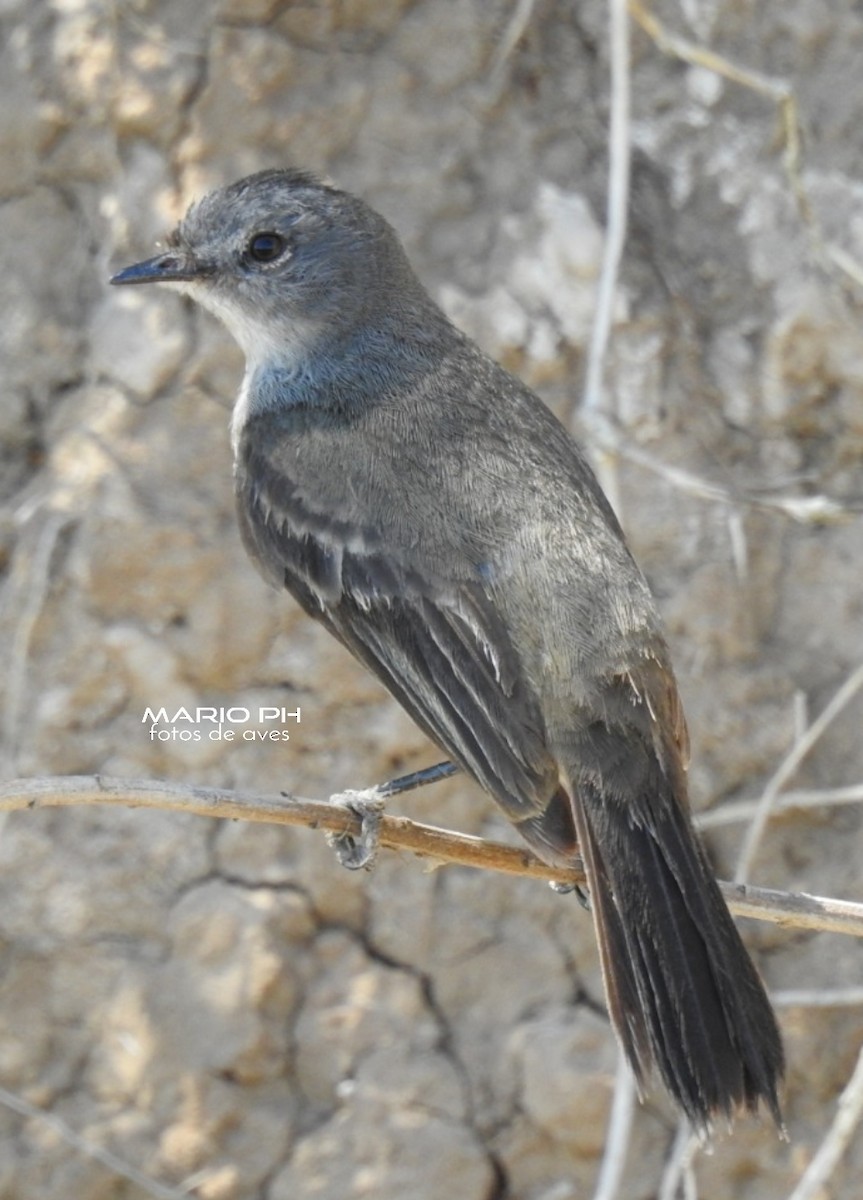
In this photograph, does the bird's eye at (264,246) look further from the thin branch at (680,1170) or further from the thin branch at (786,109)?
the thin branch at (680,1170)

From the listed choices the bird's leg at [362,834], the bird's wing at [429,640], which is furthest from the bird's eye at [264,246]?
the bird's leg at [362,834]

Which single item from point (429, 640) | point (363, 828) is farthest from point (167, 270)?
point (363, 828)

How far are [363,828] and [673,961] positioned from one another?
68 centimetres

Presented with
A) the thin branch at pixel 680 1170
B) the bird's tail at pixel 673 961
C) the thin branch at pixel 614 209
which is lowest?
the thin branch at pixel 680 1170

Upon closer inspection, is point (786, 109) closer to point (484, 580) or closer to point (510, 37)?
point (510, 37)

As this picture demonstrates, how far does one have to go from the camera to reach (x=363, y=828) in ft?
13.1

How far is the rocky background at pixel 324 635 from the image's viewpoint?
18.2 feet

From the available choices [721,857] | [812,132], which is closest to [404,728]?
[721,857]

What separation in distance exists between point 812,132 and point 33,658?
112 inches

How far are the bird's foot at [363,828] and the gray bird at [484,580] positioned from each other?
25 centimetres

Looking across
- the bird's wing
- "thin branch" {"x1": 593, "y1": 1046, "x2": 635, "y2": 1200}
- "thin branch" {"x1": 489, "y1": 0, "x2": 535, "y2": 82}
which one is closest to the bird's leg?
the bird's wing

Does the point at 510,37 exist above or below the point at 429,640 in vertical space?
above

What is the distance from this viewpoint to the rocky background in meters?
5.54

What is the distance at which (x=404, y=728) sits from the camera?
221 inches
